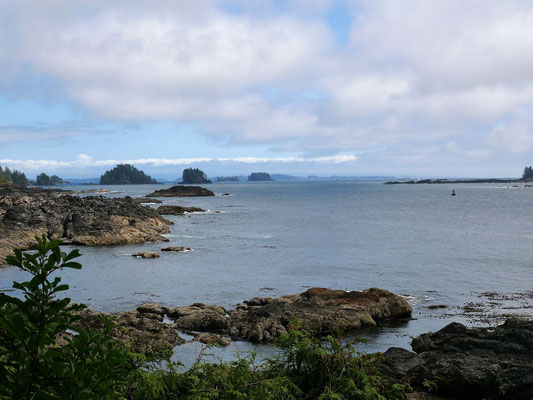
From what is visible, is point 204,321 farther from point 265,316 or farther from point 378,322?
point 378,322

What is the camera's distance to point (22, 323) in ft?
11.1

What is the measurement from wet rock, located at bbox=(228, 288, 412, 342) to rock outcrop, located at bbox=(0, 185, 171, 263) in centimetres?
2767

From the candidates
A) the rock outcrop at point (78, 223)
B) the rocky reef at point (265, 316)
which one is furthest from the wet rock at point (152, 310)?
the rock outcrop at point (78, 223)

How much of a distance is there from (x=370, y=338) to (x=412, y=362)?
8.24m

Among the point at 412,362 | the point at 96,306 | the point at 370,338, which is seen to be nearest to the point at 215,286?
the point at 96,306

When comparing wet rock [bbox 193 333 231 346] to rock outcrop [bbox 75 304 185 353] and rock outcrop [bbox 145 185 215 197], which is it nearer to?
rock outcrop [bbox 75 304 185 353]

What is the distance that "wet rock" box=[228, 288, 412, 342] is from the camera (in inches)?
836

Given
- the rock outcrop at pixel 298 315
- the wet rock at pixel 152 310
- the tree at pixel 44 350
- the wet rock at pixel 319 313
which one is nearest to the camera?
the tree at pixel 44 350

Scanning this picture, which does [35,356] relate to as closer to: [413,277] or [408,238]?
[413,277]

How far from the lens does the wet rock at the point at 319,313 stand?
2124cm

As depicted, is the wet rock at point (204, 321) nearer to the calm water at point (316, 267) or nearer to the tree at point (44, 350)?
the calm water at point (316, 267)

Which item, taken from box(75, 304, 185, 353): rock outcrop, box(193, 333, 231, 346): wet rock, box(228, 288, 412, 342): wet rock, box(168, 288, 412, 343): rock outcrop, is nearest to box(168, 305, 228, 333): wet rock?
box(168, 288, 412, 343): rock outcrop

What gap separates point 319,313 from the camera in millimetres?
22594

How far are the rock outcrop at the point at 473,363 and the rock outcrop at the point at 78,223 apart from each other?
37264 mm
